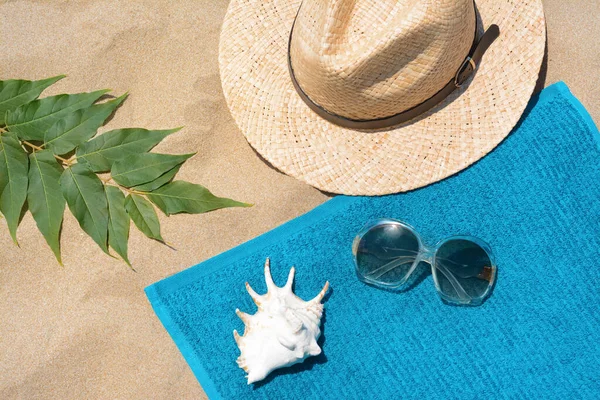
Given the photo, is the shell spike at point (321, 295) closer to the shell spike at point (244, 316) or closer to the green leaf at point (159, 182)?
the shell spike at point (244, 316)

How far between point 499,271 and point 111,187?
0.98 metres

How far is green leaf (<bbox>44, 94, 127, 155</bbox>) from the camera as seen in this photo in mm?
1344

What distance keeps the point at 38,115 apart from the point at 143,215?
1.19ft

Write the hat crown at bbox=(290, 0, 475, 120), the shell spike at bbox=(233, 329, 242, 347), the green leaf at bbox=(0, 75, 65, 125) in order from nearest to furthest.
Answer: the hat crown at bbox=(290, 0, 475, 120) < the shell spike at bbox=(233, 329, 242, 347) < the green leaf at bbox=(0, 75, 65, 125)

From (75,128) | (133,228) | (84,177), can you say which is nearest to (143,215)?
(133,228)

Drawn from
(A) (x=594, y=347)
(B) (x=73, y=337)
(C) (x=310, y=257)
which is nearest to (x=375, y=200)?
(C) (x=310, y=257)

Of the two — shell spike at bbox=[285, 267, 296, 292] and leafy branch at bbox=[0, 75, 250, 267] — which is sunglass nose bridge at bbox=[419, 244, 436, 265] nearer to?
shell spike at bbox=[285, 267, 296, 292]

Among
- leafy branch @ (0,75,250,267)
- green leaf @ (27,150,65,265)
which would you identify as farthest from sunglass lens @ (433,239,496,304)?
green leaf @ (27,150,65,265)

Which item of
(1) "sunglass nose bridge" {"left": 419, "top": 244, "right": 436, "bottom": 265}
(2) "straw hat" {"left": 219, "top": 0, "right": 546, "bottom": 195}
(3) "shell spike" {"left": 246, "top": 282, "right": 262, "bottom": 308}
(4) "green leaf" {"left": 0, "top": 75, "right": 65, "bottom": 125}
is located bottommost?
(3) "shell spike" {"left": 246, "top": 282, "right": 262, "bottom": 308}

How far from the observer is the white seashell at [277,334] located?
1.22m

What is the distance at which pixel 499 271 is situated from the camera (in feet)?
4.37

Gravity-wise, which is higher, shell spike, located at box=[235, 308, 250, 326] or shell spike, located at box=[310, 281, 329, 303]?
shell spike, located at box=[310, 281, 329, 303]

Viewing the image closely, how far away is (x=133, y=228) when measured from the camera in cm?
139

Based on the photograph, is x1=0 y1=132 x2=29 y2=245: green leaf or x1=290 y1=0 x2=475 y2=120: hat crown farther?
x1=0 y1=132 x2=29 y2=245: green leaf
